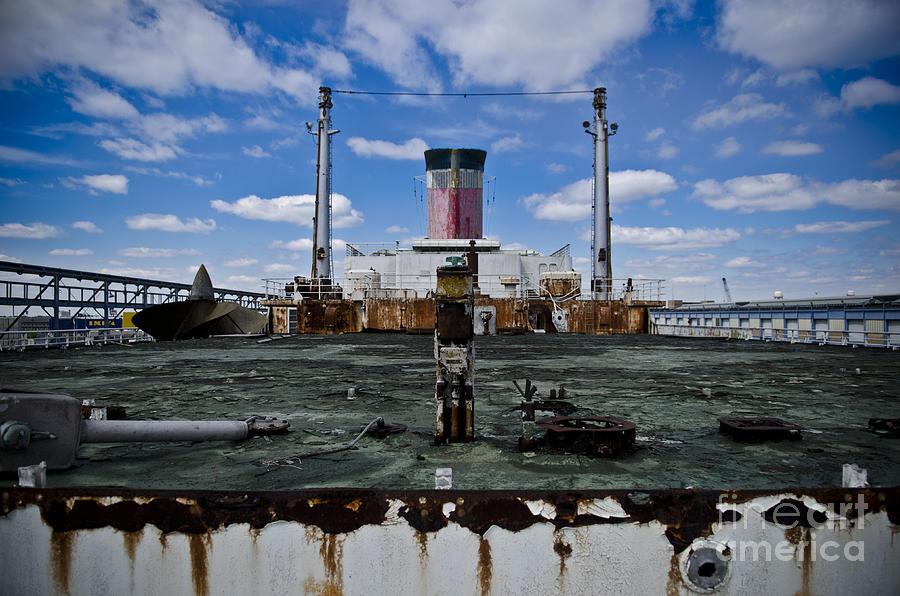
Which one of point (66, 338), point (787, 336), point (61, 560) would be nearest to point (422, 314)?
point (66, 338)

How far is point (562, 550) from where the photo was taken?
2711mm

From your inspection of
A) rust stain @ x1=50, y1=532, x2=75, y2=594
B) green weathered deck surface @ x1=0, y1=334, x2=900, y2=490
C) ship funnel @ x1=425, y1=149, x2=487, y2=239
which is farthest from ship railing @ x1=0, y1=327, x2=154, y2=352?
ship funnel @ x1=425, y1=149, x2=487, y2=239

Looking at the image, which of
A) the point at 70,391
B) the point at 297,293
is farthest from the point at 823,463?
the point at 297,293

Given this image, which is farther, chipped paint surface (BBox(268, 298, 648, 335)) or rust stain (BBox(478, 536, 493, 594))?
chipped paint surface (BBox(268, 298, 648, 335))

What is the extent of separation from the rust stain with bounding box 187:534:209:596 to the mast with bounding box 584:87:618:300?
28.4m

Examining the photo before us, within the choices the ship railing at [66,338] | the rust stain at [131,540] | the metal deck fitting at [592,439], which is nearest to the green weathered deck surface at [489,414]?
the metal deck fitting at [592,439]

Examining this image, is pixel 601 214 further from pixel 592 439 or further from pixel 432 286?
pixel 592 439

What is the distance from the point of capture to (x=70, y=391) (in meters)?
7.80

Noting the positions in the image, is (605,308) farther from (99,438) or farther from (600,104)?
(99,438)

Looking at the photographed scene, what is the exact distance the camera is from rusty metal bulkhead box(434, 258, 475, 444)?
4.17 meters

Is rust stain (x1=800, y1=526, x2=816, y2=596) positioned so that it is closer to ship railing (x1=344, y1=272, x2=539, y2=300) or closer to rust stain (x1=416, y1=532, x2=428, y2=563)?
rust stain (x1=416, y1=532, x2=428, y2=563)

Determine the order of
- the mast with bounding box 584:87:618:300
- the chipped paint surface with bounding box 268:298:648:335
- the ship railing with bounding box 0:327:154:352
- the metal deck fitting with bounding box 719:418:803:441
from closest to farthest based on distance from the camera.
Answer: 1. the metal deck fitting with bounding box 719:418:803:441
2. the ship railing with bounding box 0:327:154:352
3. the chipped paint surface with bounding box 268:298:648:335
4. the mast with bounding box 584:87:618:300

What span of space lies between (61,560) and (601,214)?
30.0 meters

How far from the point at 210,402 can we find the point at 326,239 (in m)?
25.4
